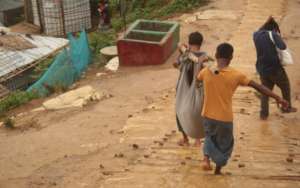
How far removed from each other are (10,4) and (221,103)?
741 inches

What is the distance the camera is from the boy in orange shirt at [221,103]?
200 inches

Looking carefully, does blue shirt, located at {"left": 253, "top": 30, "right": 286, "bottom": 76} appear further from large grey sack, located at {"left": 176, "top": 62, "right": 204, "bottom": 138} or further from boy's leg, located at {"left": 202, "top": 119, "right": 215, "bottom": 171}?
boy's leg, located at {"left": 202, "top": 119, "right": 215, "bottom": 171}

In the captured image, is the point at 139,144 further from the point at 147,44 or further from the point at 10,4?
the point at 10,4

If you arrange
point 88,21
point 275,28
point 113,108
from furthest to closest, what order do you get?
point 88,21 < point 113,108 < point 275,28

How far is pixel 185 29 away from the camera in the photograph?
14.9 meters

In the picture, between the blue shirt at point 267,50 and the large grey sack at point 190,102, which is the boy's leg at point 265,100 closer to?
the blue shirt at point 267,50

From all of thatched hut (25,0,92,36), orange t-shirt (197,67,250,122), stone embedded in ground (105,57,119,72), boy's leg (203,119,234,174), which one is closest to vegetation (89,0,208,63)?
stone embedded in ground (105,57,119,72)

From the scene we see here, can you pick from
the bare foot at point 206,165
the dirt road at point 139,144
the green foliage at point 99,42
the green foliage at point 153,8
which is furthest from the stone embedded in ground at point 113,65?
the bare foot at point 206,165

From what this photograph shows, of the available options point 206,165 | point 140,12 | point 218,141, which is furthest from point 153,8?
point 218,141

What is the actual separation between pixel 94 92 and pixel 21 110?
172cm

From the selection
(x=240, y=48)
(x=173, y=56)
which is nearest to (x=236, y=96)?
(x=240, y=48)

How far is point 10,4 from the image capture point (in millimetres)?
22516

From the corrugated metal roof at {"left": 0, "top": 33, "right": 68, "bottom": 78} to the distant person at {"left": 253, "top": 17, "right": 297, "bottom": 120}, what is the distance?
332 inches

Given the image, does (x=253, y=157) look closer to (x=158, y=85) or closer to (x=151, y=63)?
(x=158, y=85)
